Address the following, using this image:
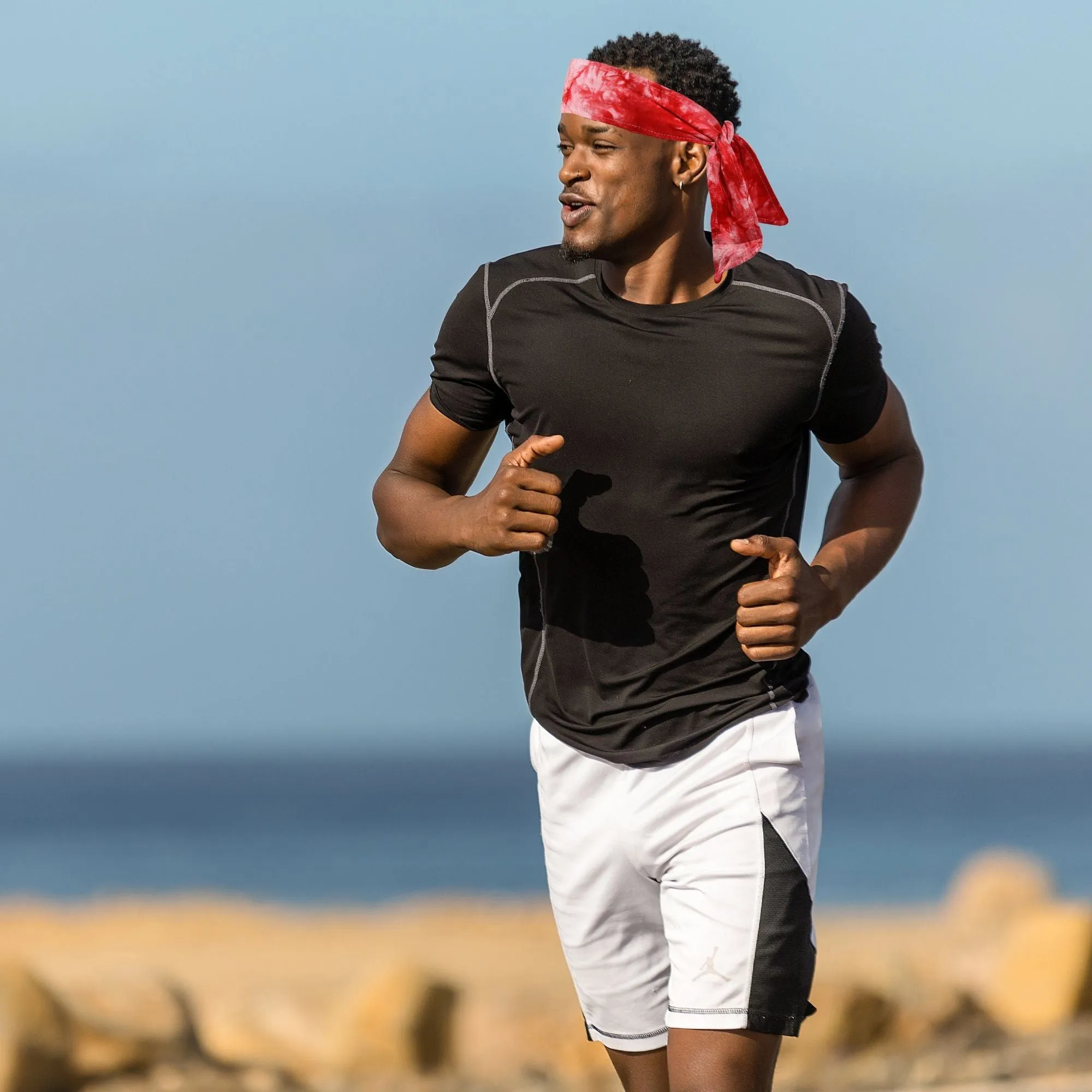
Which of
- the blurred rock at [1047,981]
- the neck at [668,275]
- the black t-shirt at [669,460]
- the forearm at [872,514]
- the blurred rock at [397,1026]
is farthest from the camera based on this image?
the blurred rock at [1047,981]

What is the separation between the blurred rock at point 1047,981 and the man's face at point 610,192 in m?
5.77

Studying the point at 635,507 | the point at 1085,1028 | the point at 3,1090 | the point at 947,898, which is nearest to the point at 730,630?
the point at 635,507

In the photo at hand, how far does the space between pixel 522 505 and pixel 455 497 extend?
1.23 ft

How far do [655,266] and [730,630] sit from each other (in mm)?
757

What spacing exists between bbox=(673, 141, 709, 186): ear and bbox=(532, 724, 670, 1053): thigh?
1195 millimetres

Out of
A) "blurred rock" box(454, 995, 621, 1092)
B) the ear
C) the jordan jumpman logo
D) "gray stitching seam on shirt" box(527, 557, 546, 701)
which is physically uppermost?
the ear

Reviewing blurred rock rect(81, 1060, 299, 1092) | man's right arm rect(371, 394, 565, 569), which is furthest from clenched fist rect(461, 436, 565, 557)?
blurred rock rect(81, 1060, 299, 1092)

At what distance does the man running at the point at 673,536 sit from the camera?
3287 millimetres

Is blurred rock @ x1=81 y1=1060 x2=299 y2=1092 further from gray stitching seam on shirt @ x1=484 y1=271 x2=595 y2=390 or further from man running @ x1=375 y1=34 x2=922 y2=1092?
gray stitching seam on shirt @ x1=484 y1=271 x2=595 y2=390

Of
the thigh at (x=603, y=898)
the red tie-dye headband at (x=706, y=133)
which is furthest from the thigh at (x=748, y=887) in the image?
the red tie-dye headband at (x=706, y=133)

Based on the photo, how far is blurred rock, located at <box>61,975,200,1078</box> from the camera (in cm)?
607

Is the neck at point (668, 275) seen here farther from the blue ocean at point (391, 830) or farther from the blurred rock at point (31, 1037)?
the blue ocean at point (391, 830)

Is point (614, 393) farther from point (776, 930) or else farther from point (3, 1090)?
point (3, 1090)

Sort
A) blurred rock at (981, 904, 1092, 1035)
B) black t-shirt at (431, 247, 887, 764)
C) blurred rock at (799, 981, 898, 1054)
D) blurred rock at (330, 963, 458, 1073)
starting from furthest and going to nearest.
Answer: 1. blurred rock at (981, 904, 1092, 1035)
2. blurred rock at (799, 981, 898, 1054)
3. blurred rock at (330, 963, 458, 1073)
4. black t-shirt at (431, 247, 887, 764)
